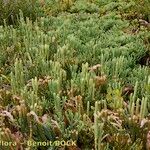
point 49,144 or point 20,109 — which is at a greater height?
point 20,109

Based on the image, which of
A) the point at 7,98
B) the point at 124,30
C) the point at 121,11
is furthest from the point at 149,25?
the point at 7,98

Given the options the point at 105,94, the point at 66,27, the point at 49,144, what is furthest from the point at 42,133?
the point at 66,27

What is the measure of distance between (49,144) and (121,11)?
3.66 meters

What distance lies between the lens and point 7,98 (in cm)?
386

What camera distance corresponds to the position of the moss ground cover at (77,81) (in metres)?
3.28

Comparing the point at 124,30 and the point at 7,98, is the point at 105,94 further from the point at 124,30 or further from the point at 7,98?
the point at 124,30

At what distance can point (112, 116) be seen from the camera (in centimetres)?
336

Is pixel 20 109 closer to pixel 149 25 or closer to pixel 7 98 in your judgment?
pixel 7 98

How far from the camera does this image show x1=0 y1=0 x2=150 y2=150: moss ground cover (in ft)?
10.8

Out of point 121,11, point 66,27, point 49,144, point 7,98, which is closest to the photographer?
point 49,144

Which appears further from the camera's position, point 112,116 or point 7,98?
point 7,98

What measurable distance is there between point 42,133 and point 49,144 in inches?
4.5

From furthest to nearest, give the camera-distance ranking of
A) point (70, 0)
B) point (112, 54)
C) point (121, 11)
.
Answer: point (70, 0)
point (121, 11)
point (112, 54)

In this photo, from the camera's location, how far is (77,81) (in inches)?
157
